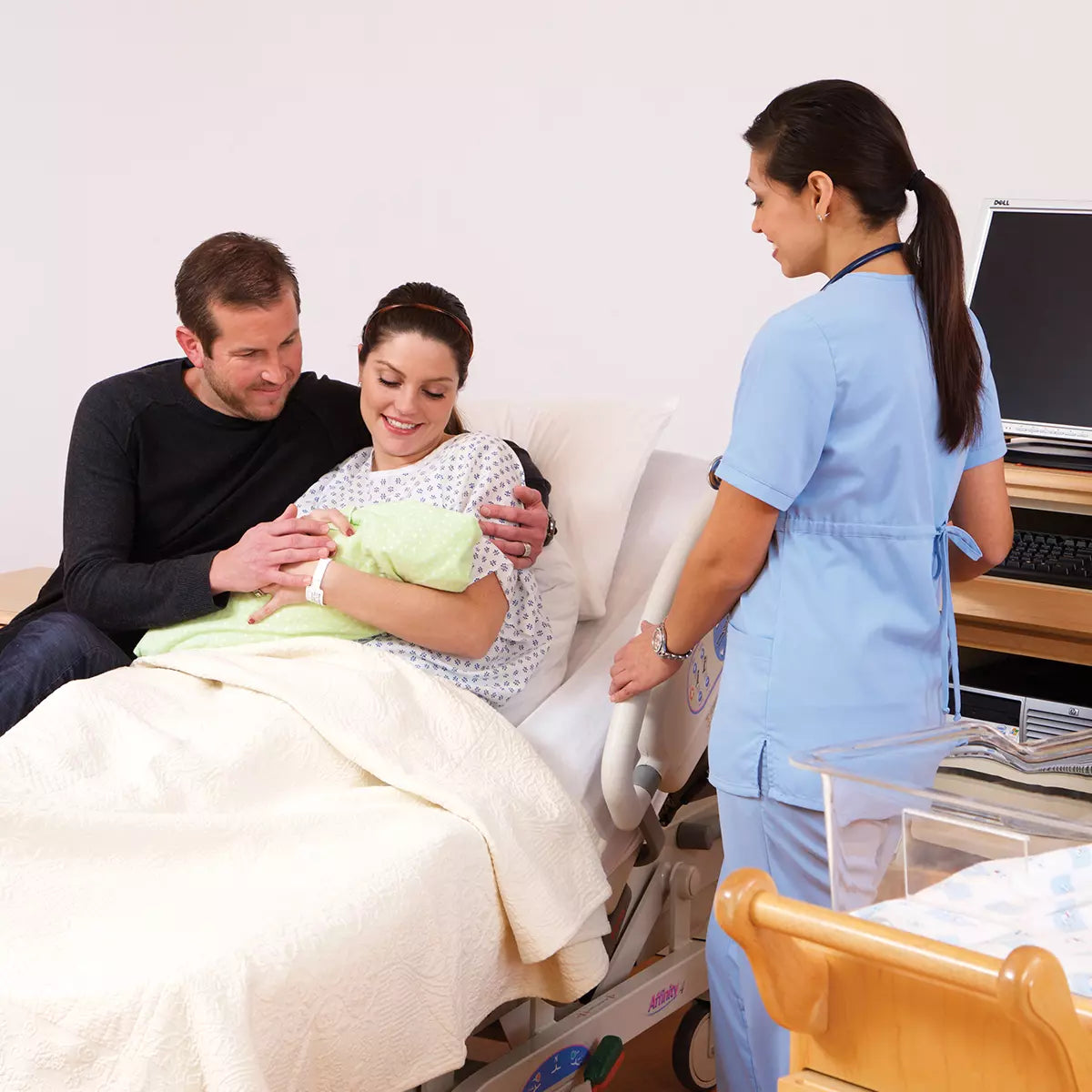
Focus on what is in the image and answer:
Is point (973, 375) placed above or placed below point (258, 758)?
above

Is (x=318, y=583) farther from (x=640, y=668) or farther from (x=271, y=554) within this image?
(x=640, y=668)

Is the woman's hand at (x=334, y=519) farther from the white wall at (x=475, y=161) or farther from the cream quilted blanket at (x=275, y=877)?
the white wall at (x=475, y=161)

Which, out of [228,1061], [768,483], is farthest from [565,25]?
[228,1061]

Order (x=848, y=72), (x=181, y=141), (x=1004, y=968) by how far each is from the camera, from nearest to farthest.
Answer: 1. (x=1004, y=968)
2. (x=848, y=72)
3. (x=181, y=141)

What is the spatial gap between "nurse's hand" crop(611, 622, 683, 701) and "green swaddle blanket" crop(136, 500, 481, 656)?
0.23 m

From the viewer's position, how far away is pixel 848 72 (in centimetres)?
256

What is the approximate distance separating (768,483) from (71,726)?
86 cm

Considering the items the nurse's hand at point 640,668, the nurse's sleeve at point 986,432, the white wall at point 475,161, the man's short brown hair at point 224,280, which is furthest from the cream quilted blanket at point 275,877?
the white wall at point 475,161

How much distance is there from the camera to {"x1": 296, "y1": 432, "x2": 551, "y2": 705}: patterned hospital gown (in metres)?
1.81

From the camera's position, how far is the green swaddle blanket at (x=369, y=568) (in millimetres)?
1728

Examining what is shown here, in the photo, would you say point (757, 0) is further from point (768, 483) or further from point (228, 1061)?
point (228, 1061)

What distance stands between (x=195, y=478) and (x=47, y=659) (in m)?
0.34

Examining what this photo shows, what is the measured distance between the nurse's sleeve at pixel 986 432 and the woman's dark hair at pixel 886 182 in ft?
0.29

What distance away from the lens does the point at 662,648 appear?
163 cm
